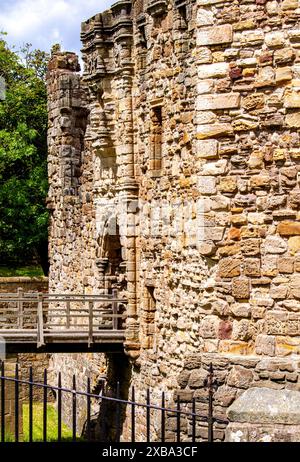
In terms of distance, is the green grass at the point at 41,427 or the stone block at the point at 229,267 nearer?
the stone block at the point at 229,267

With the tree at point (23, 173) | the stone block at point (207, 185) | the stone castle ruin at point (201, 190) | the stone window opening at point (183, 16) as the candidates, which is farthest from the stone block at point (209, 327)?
the tree at point (23, 173)

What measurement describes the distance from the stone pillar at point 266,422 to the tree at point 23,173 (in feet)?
77.0

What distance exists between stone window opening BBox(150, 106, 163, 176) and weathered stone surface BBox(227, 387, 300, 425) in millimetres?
8700

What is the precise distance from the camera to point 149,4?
679 inches

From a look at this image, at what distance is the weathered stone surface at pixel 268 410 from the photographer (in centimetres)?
910

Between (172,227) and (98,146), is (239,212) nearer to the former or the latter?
(172,227)

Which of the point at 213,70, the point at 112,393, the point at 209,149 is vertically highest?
the point at 213,70

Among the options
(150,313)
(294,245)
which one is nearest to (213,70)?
(294,245)

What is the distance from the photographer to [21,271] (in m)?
33.7

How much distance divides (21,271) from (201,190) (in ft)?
65.7

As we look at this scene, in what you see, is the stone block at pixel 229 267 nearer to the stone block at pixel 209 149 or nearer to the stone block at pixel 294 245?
the stone block at pixel 294 245

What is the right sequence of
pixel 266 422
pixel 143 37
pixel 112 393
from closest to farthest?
pixel 266 422 < pixel 143 37 < pixel 112 393

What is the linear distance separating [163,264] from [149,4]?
393 cm

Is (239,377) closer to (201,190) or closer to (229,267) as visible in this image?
(229,267)
